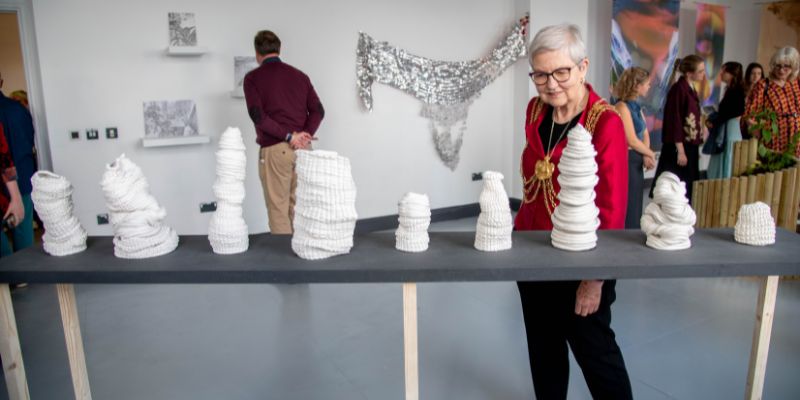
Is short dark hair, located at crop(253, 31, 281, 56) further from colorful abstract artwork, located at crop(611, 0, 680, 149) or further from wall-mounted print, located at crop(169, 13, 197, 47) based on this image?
colorful abstract artwork, located at crop(611, 0, 680, 149)

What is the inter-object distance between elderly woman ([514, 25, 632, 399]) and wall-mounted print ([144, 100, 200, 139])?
9.99 ft

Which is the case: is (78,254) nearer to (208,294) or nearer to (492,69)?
(208,294)

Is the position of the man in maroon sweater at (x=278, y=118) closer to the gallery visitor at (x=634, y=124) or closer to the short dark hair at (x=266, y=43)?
the short dark hair at (x=266, y=43)

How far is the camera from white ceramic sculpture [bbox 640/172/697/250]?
1.57 meters

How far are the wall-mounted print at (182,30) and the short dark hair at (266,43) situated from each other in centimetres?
76

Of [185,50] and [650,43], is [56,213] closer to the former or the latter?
[185,50]

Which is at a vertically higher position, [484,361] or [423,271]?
[423,271]

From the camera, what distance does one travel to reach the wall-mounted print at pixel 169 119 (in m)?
3.95

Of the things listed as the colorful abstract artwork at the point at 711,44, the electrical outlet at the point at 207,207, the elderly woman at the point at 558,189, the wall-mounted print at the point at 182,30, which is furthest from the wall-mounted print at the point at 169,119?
the colorful abstract artwork at the point at 711,44

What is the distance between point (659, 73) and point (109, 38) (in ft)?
18.6

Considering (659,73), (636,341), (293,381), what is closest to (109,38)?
(293,381)

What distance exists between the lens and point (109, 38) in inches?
148

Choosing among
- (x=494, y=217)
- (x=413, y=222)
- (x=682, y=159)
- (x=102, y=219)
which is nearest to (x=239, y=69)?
(x=102, y=219)

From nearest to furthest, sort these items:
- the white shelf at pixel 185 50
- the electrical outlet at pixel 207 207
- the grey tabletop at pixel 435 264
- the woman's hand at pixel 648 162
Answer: the grey tabletop at pixel 435 264, the woman's hand at pixel 648 162, the white shelf at pixel 185 50, the electrical outlet at pixel 207 207
